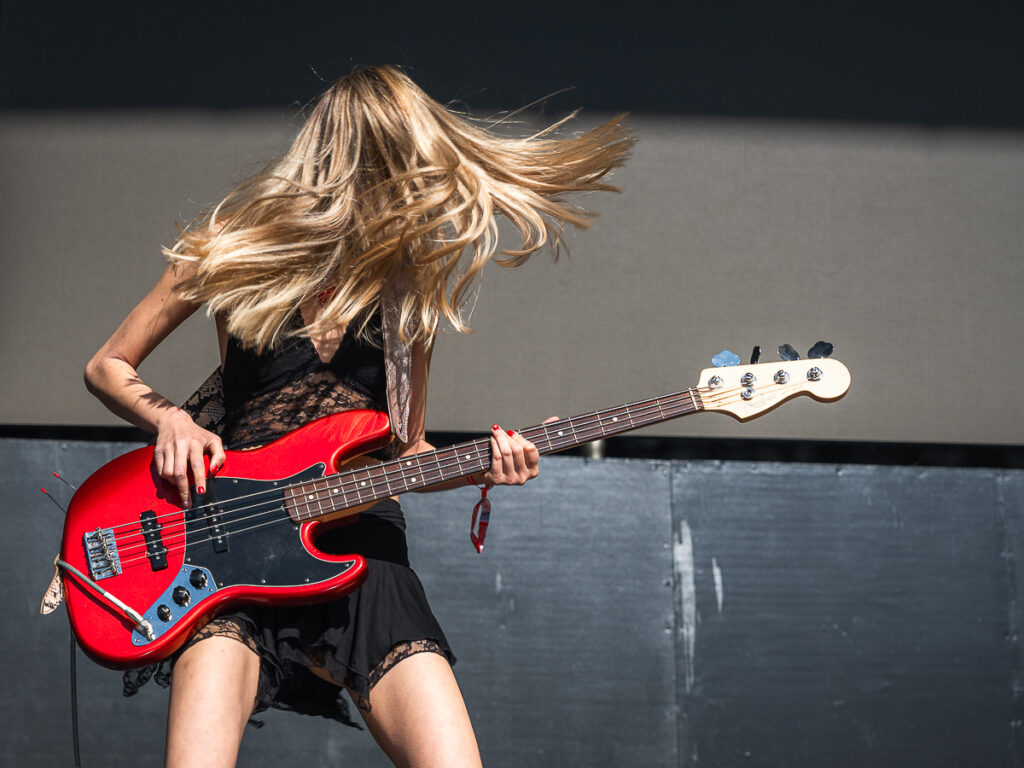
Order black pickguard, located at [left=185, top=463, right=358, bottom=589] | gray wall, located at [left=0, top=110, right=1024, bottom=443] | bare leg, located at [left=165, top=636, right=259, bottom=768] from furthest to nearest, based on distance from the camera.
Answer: gray wall, located at [left=0, top=110, right=1024, bottom=443], black pickguard, located at [left=185, top=463, right=358, bottom=589], bare leg, located at [left=165, top=636, right=259, bottom=768]

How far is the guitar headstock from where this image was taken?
212cm

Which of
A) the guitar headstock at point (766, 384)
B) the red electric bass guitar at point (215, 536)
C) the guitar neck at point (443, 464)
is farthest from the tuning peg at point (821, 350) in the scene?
the red electric bass guitar at point (215, 536)

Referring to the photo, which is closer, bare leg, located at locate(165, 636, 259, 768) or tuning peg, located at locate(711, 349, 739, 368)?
bare leg, located at locate(165, 636, 259, 768)

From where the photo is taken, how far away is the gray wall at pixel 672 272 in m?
3.64

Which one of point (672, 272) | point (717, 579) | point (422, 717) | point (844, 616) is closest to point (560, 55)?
point (672, 272)

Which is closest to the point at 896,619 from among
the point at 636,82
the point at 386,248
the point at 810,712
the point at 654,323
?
the point at 810,712

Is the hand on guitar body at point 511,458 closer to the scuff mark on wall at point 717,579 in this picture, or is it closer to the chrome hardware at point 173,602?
the chrome hardware at point 173,602

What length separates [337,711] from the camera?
200 cm

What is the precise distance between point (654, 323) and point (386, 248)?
1.96 meters

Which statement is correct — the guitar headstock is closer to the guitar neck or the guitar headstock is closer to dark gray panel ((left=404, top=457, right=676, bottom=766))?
the guitar neck

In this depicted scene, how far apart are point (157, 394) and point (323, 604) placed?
1.65ft

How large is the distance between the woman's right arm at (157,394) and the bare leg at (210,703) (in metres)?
0.27

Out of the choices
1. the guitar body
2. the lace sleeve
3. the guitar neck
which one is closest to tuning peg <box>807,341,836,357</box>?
the guitar neck

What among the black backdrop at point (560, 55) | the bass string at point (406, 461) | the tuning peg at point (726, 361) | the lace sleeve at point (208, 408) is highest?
the black backdrop at point (560, 55)
